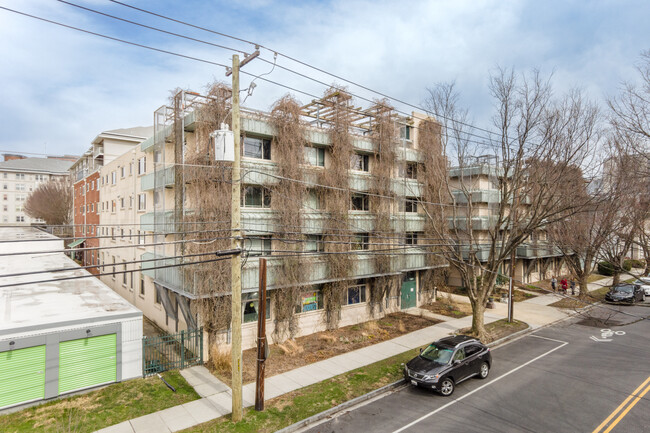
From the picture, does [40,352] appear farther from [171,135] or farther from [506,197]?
[506,197]

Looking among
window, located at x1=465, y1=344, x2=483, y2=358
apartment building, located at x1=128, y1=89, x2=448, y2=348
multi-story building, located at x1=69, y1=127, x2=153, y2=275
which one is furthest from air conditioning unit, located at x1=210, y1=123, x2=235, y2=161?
multi-story building, located at x1=69, y1=127, x2=153, y2=275

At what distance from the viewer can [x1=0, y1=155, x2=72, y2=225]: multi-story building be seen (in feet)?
264

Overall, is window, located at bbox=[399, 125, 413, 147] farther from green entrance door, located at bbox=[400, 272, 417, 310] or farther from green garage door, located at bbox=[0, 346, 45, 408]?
Result: green garage door, located at bbox=[0, 346, 45, 408]

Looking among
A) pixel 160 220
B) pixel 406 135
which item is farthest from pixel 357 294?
pixel 160 220

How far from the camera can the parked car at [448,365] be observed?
44.4ft

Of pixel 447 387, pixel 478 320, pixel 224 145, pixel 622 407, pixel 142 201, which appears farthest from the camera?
pixel 142 201

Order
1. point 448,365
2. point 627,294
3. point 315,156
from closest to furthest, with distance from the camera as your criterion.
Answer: point 448,365
point 315,156
point 627,294

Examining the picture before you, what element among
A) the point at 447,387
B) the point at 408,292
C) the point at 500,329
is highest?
the point at 408,292

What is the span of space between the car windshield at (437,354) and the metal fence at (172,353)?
9876mm

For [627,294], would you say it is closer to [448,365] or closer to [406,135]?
[406,135]

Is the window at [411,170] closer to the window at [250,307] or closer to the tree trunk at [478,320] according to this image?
the tree trunk at [478,320]

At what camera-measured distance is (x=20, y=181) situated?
82438 mm

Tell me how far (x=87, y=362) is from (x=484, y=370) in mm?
15602

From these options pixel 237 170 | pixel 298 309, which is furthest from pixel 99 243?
pixel 237 170
